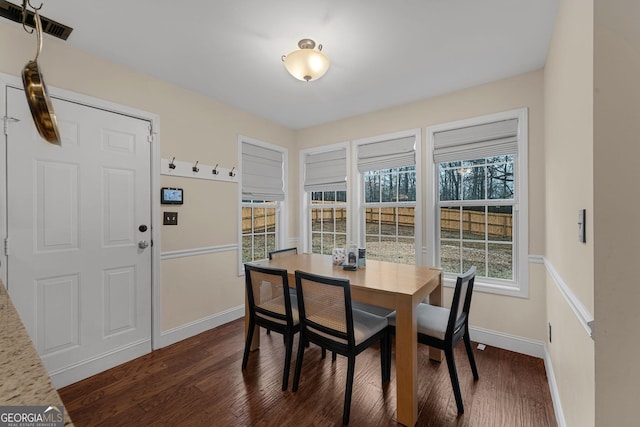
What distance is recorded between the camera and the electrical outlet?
2.76m

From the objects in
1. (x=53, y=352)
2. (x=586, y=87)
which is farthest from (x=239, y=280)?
(x=586, y=87)

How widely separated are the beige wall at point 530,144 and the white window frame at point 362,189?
78 mm

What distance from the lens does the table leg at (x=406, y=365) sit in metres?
1.71

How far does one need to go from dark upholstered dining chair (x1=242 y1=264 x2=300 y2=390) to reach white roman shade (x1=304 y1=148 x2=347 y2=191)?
1.95 m

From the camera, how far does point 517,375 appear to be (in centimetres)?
221

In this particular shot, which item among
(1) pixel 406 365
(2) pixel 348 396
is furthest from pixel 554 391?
(2) pixel 348 396

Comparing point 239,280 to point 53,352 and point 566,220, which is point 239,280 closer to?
point 53,352

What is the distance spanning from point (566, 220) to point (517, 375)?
55.7 inches

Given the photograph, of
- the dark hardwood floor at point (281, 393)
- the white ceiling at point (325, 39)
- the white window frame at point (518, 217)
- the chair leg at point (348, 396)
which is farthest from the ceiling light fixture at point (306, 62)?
the dark hardwood floor at point (281, 393)

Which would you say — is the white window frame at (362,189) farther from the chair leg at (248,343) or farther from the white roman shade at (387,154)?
the chair leg at (248,343)

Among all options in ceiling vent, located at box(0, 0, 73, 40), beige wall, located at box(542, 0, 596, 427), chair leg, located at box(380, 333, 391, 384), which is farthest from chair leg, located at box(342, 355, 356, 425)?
ceiling vent, located at box(0, 0, 73, 40)

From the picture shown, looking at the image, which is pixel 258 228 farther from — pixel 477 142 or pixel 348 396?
pixel 477 142

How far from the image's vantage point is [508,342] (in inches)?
103

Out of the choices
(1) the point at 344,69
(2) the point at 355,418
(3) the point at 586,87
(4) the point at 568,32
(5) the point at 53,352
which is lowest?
(2) the point at 355,418
